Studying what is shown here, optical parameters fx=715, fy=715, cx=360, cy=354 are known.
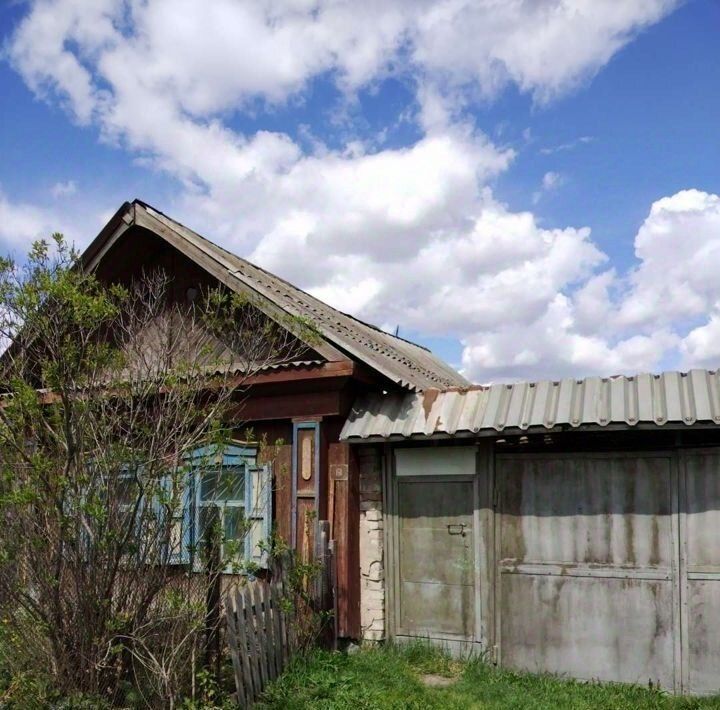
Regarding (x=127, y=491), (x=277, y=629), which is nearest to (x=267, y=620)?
(x=277, y=629)

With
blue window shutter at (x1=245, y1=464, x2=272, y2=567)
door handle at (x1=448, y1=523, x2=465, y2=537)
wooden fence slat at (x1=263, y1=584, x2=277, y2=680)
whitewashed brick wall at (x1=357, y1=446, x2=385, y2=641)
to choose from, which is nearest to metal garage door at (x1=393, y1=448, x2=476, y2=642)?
door handle at (x1=448, y1=523, x2=465, y2=537)

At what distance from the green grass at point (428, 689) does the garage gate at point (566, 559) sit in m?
0.29

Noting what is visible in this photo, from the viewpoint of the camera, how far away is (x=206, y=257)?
794 cm

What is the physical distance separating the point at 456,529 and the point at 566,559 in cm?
108

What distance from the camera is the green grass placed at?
577 centimetres

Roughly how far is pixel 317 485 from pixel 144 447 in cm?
229

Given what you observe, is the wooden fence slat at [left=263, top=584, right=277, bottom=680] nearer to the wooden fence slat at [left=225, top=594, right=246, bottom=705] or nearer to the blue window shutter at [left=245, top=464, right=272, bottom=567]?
the wooden fence slat at [left=225, top=594, right=246, bottom=705]

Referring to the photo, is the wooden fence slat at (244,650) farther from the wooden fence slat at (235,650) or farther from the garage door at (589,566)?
the garage door at (589,566)

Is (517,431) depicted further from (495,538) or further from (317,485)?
(317,485)

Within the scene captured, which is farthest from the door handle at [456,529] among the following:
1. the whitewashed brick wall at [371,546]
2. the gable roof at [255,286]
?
the gable roof at [255,286]

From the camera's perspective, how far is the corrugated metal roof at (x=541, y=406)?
243 inches

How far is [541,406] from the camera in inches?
261

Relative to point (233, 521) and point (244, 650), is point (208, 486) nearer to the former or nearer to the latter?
point (233, 521)

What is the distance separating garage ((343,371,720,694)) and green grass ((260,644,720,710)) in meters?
0.30
